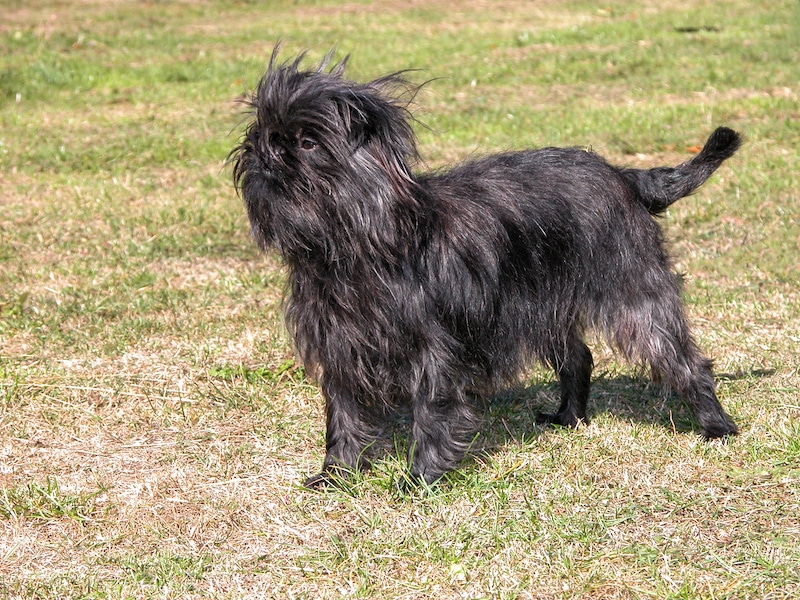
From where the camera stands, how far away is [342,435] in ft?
14.2

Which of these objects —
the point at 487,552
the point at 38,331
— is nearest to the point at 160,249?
the point at 38,331

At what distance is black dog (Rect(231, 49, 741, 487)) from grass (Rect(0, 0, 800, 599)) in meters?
0.35

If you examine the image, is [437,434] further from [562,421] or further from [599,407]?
[599,407]

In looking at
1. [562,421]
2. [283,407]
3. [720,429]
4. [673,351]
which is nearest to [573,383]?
[562,421]

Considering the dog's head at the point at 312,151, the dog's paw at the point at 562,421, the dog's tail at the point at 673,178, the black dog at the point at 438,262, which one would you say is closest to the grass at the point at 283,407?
the dog's paw at the point at 562,421

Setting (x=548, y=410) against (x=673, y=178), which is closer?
(x=673, y=178)

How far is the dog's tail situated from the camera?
185 inches

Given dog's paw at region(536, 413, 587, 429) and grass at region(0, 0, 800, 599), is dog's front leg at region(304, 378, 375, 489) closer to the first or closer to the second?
grass at region(0, 0, 800, 599)

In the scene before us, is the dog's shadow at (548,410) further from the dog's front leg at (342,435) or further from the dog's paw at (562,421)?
the dog's front leg at (342,435)

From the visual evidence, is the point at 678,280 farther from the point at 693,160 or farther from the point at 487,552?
the point at 487,552

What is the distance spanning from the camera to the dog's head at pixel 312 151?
3.62 metres

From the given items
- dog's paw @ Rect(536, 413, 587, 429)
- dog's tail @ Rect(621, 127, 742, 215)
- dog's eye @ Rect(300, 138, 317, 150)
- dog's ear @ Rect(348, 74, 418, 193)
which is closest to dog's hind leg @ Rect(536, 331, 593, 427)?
dog's paw @ Rect(536, 413, 587, 429)

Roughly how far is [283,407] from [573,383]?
4.92ft

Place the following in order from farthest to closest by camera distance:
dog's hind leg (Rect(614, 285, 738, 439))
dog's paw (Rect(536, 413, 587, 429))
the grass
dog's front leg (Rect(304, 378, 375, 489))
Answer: dog's paw (Rect(536, 413, 587, 429)), dog's hind leg (Rect(614, 285, 738, 439)), dog's front leg (Rect(304, 378, 375, 489)), the grass
